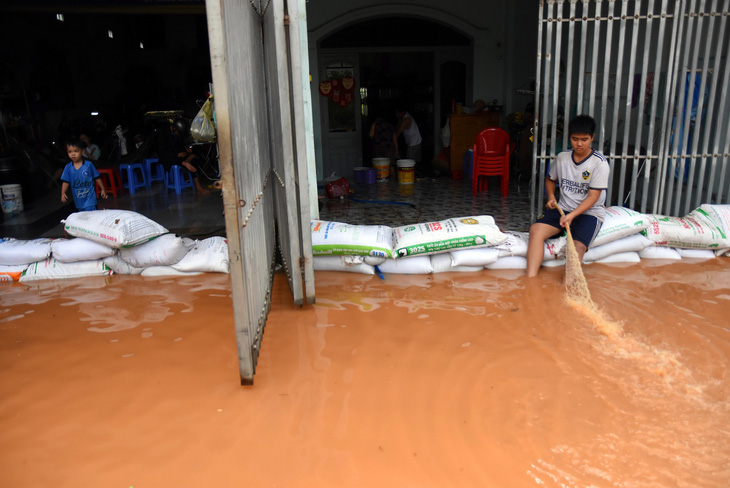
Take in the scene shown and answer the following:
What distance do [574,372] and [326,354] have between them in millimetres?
1348

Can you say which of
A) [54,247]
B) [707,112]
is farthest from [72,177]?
[707,112]

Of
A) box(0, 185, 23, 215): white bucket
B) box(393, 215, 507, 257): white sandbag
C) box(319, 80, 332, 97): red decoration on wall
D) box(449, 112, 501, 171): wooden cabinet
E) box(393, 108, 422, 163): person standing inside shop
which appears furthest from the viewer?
box(393, 108, 422, 163): person standing inside shop

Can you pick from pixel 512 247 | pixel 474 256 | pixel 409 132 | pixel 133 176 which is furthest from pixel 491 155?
pixel 133 176

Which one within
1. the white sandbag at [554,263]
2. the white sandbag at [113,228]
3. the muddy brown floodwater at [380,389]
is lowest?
the muddy brown floodwater at [380,389]

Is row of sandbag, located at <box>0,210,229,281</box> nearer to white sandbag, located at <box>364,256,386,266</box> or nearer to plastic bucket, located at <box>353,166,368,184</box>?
white sandbag, located at <box>364,256,386,266</box>

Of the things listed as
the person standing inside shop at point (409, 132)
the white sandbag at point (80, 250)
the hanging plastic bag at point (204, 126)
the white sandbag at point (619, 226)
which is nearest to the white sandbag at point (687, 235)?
the white sandbag at point (619, 226)

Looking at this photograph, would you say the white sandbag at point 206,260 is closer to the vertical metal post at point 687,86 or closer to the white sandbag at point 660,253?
the white sandbag at point 660,253

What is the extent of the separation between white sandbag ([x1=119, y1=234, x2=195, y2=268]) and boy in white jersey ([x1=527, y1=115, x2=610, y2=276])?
2867mm

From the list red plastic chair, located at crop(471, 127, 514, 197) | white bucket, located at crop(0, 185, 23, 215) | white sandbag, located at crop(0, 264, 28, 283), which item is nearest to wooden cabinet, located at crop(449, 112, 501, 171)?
red plastic chair, located at crop(471, 127, 514, 197)

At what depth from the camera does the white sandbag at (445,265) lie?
448 cm

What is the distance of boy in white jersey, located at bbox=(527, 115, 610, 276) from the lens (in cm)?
419

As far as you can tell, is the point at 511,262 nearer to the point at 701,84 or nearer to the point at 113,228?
the point at 701,84

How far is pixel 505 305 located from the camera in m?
3.83

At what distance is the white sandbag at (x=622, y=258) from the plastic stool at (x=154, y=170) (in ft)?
22.3
